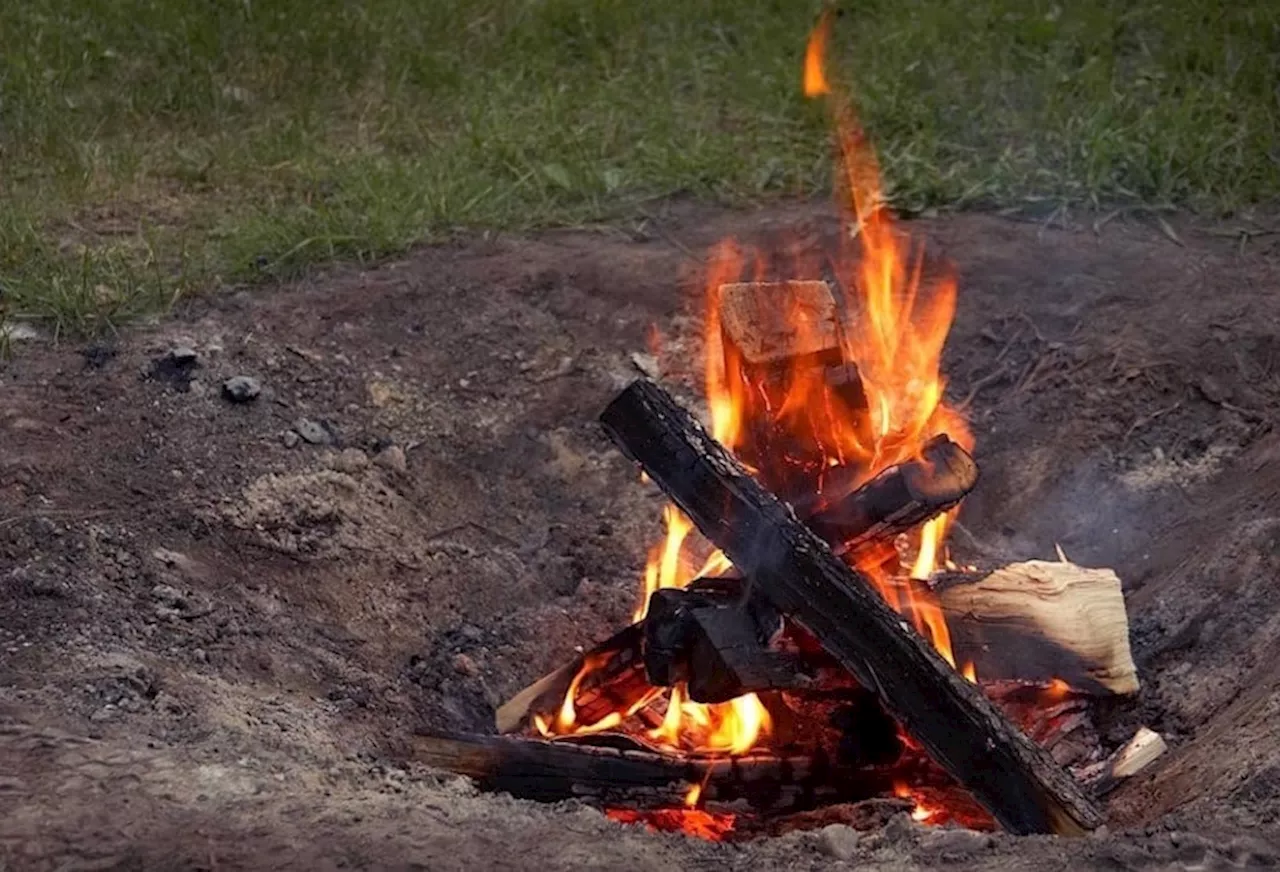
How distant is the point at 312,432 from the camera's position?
Result: 13.7 feet

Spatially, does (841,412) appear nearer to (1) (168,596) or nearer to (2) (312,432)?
(2) (312,432)

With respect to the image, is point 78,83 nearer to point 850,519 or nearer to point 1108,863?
point 850,519

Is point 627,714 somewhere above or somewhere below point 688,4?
below

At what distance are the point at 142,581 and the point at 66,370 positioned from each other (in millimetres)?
954

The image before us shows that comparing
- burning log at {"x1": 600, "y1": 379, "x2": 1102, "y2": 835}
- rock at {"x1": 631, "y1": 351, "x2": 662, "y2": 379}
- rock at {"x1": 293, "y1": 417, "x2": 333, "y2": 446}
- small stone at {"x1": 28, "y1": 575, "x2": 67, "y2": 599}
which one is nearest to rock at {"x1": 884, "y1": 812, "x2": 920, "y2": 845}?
burning log at {"x1": 600, "y1": 379, "x2": 1102, "y2": 835}

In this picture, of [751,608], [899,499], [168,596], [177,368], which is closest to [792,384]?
[899,499]

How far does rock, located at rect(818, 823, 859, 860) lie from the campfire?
342mm

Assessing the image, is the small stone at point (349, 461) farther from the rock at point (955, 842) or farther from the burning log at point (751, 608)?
the rock at point (955, 842)

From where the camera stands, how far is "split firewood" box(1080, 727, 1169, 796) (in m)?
3.25

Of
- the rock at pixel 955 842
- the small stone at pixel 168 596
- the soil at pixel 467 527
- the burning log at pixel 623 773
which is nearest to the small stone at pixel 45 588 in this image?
the soil at pixel 467 527

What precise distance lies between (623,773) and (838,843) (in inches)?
21.4

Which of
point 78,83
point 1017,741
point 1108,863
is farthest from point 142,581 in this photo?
point 78,83

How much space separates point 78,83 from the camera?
→ 5984mm

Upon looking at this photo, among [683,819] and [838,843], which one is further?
[683,819]
